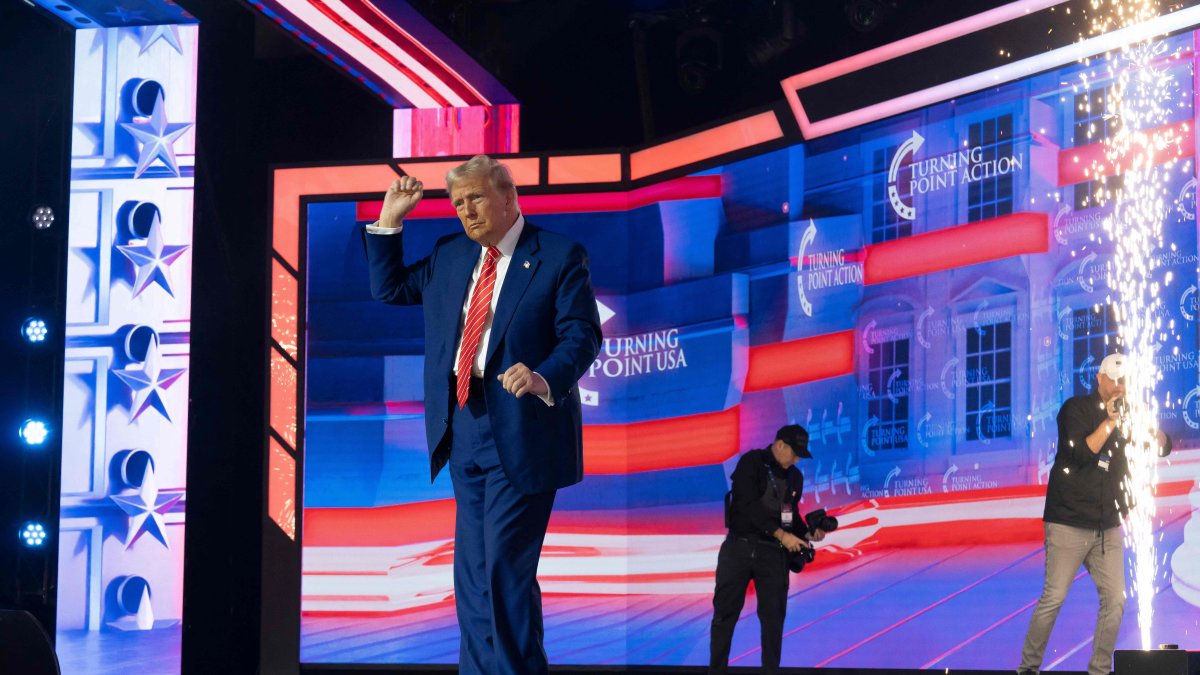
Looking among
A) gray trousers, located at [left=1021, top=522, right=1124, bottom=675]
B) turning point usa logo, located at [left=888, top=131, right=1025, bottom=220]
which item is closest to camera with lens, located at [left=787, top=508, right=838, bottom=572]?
gray trousers, located at [left=1021, top=522, right=1124, bottom=675]

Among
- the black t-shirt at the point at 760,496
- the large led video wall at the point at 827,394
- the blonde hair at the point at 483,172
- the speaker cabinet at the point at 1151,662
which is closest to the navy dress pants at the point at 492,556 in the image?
the blonde hair at the point at 483,172

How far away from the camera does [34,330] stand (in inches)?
251

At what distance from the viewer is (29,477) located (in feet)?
20.9

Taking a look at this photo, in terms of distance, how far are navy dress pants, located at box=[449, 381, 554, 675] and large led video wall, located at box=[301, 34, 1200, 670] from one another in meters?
3.44

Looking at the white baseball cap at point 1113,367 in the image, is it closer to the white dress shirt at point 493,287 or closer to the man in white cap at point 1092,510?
the man in white cap at point 1092,510

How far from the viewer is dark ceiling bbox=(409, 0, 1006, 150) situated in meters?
7.63

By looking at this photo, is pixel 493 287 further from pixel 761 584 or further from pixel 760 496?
pixel 761 584

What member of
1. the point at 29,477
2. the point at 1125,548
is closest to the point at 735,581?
the point at 1125,548

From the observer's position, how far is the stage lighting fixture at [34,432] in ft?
20.8

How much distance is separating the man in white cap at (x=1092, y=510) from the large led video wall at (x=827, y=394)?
0.18m

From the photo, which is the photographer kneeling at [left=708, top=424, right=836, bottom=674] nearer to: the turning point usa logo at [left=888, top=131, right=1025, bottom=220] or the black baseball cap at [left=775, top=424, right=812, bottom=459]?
the black baseball cap at [left=775, top=424, right=812, bottom=459]

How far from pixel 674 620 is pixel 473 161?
457 cm

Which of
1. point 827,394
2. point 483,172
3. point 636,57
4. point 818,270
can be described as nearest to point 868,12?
point 818,270

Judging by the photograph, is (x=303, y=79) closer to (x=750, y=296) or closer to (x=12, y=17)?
(x=12, y=17)
